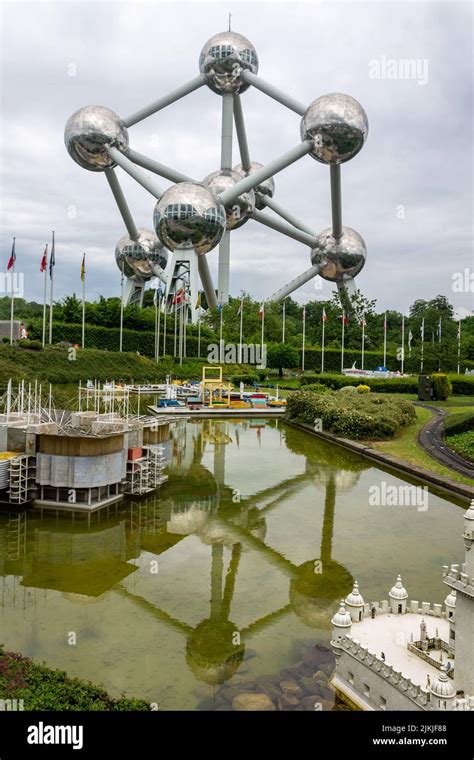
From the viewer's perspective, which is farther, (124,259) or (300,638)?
(124,259)

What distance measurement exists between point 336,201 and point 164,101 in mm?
9389

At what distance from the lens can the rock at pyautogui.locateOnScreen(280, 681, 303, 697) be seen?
5.72 metres

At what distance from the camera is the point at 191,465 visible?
53.3 ft

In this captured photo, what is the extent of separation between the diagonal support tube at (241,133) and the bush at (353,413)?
14.4 metres

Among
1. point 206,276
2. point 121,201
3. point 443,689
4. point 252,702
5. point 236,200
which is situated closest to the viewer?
point 443,689

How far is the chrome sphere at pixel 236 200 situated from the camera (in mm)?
29523

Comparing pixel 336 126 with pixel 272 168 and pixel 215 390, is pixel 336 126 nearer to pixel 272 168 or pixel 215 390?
pixel 272 168

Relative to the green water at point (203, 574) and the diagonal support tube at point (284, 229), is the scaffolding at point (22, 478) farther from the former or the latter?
the diagonal support tube at point (284, 229)

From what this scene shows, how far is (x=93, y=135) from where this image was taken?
27.3m

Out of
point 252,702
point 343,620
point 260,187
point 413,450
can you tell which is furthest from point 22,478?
point 260,187

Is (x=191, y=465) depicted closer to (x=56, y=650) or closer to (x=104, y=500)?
(x=104, y=500)

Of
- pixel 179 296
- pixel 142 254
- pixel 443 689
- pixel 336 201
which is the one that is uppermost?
pixel 336 201

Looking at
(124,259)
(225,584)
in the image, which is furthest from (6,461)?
(124,259)
